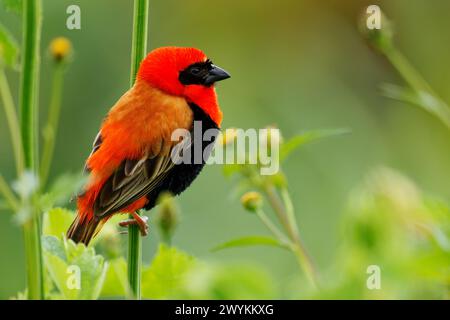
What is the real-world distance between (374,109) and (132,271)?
95.7 inches

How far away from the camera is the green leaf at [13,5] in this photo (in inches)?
32.9

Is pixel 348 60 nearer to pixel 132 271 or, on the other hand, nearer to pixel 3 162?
pixel 3 162

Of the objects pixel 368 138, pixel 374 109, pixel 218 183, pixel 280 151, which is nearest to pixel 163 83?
pixel 280 151

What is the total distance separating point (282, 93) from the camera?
10.8 feet

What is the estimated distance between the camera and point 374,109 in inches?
124

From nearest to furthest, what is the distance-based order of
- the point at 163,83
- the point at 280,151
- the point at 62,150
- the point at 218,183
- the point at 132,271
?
the point at 132,271
the point at 280,151
the point at 163,83
the point at 62,150
the point at 218,183

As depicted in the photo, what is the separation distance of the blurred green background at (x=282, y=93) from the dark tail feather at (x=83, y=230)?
60 centimetres

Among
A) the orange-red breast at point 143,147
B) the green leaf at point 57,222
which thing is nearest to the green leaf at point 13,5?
the green leaf at point 57,222

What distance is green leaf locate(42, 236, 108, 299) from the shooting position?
77 cm

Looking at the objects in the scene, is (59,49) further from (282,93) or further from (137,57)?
(282,93)

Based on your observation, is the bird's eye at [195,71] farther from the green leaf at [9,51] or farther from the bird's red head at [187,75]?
the green leaf at [9,51]

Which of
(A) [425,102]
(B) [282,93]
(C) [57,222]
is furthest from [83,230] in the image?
(B) [282,93]

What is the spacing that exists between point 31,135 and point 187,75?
894mm

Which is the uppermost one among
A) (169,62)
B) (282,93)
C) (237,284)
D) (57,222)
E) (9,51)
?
(282,93)
